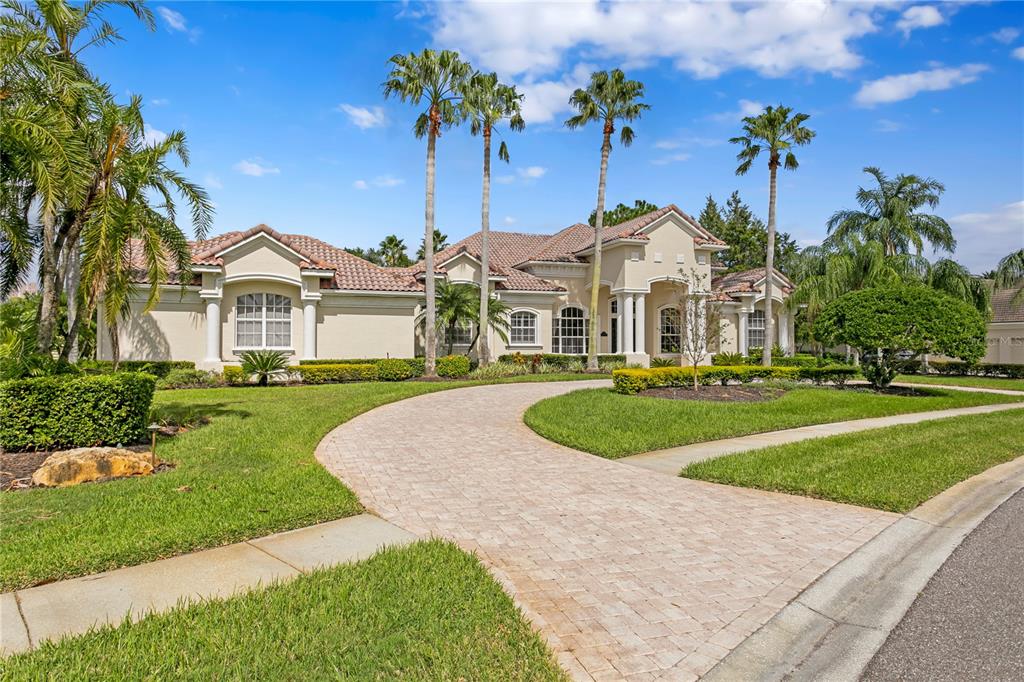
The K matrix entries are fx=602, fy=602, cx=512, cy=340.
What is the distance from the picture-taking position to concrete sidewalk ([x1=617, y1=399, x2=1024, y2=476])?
905cm

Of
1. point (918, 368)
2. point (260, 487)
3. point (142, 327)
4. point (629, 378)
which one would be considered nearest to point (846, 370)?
point (629, 378)

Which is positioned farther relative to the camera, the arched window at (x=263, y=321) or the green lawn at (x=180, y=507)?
the arched window at (x=263, y=321)

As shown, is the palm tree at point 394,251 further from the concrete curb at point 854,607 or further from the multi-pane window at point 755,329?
the concrete curb at point 854,607

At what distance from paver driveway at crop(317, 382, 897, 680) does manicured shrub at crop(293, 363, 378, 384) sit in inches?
462

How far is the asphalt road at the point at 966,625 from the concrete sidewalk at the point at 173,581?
3.81 m

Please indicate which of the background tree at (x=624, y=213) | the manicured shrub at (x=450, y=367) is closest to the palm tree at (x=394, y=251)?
the background tree at (x=624, y=213)

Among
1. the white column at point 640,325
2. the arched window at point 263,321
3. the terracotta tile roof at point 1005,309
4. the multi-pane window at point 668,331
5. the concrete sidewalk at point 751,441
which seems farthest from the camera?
the terracotta tile roof at point 1005,309

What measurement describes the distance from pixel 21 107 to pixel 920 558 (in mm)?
11649

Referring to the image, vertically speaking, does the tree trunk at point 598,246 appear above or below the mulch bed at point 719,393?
above

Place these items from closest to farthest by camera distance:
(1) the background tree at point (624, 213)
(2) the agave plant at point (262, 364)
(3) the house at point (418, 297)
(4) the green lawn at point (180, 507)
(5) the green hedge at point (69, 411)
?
(4) the green lawn at point (180, 507) → (5) the green hedge at point (69, 411) → (2) the agave plant at point (262, 364) → (3) the house at point (418, 297) → (1) the background tree at point (624, 213)

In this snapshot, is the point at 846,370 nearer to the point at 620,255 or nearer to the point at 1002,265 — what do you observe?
the point at 620,255

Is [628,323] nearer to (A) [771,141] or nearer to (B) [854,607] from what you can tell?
(A) [771,141]

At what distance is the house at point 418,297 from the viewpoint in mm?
21781

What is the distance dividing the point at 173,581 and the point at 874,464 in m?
8.71
